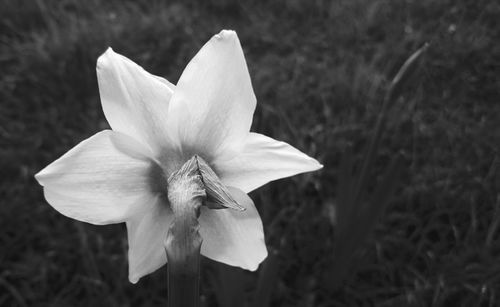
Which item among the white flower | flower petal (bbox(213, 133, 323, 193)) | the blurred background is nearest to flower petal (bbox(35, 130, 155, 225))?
the white flower

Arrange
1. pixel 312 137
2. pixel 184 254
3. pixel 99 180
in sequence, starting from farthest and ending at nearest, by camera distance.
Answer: pixel 312 137, pixel 99 180, pixel 184 254

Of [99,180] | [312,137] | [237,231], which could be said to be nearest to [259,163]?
[237,231]

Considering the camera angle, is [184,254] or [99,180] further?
[99,180]

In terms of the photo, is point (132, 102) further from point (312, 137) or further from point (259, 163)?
point (312, 137)

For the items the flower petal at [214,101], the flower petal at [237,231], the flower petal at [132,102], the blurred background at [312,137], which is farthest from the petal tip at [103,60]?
the blurred background at [312,137]

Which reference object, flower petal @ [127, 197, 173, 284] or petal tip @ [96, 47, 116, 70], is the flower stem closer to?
flower petal @ [127, 197, 173, 284]

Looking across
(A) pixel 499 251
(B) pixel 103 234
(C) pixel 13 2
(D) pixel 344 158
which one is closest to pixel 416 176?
(A) pixel 499 251

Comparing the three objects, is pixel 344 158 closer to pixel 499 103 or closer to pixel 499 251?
pixel 499 251
